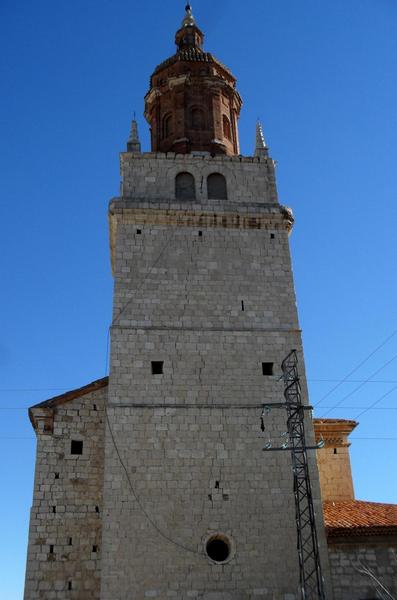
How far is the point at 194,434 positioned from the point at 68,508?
12.6 feet

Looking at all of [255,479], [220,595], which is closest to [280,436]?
[255,479]

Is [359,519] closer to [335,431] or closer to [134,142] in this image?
[335,431]

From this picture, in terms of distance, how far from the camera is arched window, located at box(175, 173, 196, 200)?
2191 centimetres

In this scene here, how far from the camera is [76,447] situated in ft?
60.3

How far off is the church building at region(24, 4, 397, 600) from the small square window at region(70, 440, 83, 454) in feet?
0.18

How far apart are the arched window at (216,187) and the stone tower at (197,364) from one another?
0.13ft

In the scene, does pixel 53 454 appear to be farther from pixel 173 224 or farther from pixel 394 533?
pixel 394 533

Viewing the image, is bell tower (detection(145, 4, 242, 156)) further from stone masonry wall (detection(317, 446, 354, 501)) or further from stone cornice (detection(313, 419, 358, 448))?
stone masonry wall (detection(317, 446, 354, 501))

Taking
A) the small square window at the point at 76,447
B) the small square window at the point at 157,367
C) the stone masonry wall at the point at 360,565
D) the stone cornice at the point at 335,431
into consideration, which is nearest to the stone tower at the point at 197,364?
the small square window at the point at 157,367

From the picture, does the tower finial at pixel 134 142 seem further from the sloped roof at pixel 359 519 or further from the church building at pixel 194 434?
the sloped roof at pixel 359 519

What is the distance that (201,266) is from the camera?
67.4ft

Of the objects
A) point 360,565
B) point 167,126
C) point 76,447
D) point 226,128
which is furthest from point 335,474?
point 167,126

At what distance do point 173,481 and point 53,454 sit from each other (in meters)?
3.47

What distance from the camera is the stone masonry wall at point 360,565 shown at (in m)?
16.3
